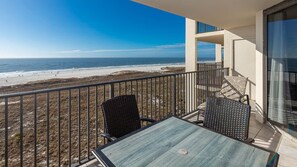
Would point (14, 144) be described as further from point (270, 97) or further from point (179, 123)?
point (270, 97)

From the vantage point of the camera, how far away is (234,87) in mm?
4270

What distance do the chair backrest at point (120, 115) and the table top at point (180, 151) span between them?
1.26 ft

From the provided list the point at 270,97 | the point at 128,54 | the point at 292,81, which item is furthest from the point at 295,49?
the point at 128,54

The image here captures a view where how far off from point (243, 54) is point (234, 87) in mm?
1943

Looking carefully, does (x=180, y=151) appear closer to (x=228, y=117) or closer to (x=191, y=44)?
(x=228, y=117)

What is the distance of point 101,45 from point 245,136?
119 ft

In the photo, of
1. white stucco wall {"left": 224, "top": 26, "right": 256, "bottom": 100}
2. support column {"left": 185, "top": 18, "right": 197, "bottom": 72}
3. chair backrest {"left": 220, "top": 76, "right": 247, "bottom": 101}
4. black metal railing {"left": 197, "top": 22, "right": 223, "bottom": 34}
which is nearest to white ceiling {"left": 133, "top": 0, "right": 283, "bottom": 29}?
white stucco wall {"left": 224, "top": 26, "right": 256, "bottom": 100}

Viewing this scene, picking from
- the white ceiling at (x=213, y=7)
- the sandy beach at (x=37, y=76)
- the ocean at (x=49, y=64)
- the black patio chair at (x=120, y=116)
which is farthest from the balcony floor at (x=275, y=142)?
the ocean at (x=49, y=64)

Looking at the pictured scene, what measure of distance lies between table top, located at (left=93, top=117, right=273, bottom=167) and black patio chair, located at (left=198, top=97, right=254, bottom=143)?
0.34 meters

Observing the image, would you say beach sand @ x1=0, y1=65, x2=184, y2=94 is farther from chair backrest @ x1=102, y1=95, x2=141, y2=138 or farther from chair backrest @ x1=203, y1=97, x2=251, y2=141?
chair backrest @ x1=203, y1=97, x2=251, y2=141

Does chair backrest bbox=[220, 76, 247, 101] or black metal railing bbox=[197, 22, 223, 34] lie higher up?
black metal railing bbox=[197, 22, 223, 34]

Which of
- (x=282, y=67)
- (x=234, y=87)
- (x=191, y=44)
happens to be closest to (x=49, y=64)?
(x=191, y=44)

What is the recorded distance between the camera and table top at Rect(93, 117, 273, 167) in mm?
955

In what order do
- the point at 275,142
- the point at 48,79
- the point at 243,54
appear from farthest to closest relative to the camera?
the point at 48,79, the point at 243,54, the point at 275,142
